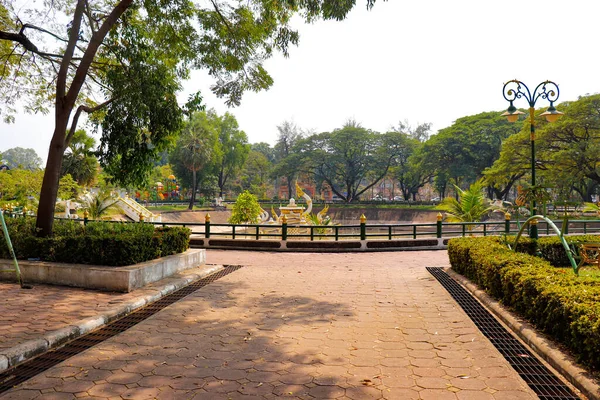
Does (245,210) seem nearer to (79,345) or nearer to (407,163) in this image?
(79,345)

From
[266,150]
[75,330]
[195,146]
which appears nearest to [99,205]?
[75,330]

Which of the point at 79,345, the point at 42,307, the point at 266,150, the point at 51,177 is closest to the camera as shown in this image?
the point at 79,345

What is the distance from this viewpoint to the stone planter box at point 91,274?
7242mm

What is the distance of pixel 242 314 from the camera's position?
619cm

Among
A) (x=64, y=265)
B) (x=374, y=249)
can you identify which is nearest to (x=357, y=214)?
(x=374, y=249)

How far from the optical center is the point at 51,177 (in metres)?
8.49

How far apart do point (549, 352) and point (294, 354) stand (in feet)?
9.05

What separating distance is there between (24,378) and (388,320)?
4440 mm

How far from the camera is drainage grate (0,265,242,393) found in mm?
3951

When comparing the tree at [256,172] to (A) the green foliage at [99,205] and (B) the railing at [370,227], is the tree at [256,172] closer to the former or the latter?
(B) the railing at [370,227]

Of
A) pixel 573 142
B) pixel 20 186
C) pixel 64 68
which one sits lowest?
pixel 20 186

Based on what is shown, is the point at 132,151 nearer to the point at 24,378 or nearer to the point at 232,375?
the point at 24,378

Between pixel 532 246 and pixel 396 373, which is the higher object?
pixel 532 246

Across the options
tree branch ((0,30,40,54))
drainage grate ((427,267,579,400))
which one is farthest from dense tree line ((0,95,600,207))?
drainage grate ((427,267,579,400))
